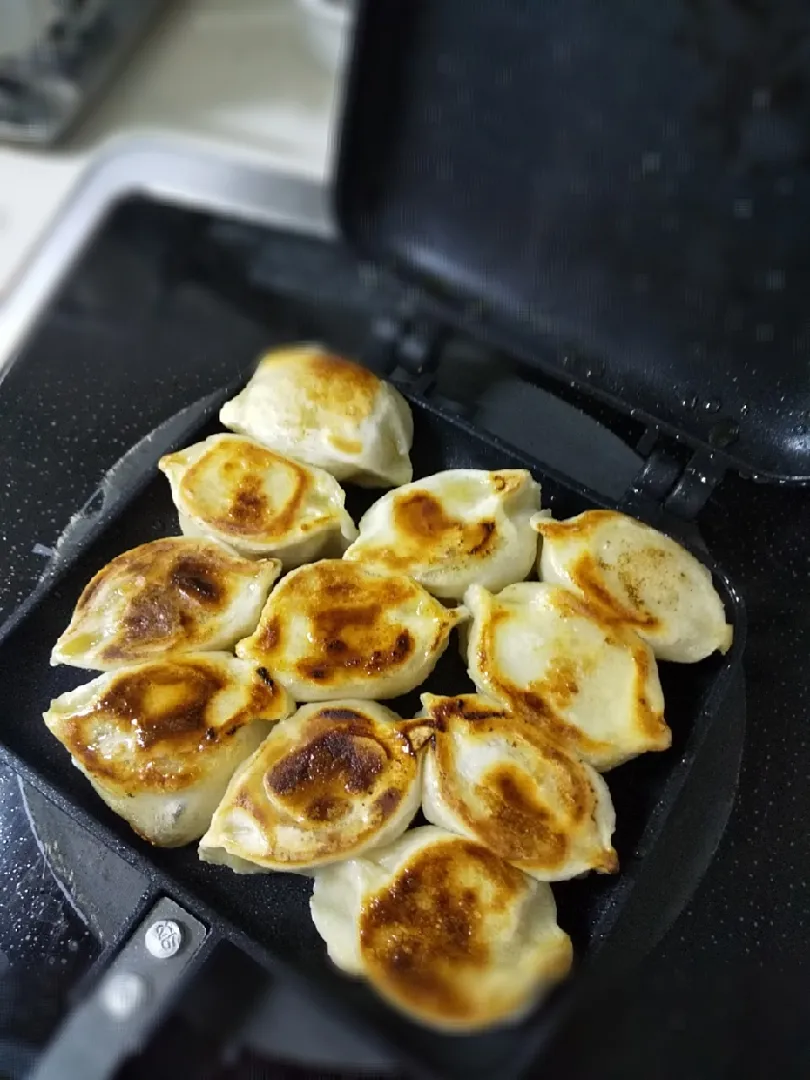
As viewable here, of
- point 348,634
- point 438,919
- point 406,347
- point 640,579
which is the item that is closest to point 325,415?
point 406,347

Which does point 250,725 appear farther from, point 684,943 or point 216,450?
point 684,943

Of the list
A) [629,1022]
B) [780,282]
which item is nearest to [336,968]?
[629,1022]

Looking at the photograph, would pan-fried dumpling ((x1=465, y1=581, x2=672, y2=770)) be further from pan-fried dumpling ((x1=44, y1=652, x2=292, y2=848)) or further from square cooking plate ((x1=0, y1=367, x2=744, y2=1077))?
pan-fried dumpling ((x1=44, y1=652, x2=292, y2=848))

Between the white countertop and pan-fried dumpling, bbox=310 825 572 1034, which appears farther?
the white countertop

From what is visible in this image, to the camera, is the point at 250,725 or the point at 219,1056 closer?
the point at 219,1056

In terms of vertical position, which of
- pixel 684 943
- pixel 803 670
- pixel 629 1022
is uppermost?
pixel 629 1022

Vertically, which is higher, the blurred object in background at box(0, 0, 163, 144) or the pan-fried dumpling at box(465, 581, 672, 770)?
the blurred object in background at box(0, 0, 163, 144)

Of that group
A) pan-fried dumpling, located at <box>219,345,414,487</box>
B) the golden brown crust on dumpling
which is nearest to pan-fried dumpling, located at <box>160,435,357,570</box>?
pan-fried dumpling, located at <box>219,345,414,487</box>
